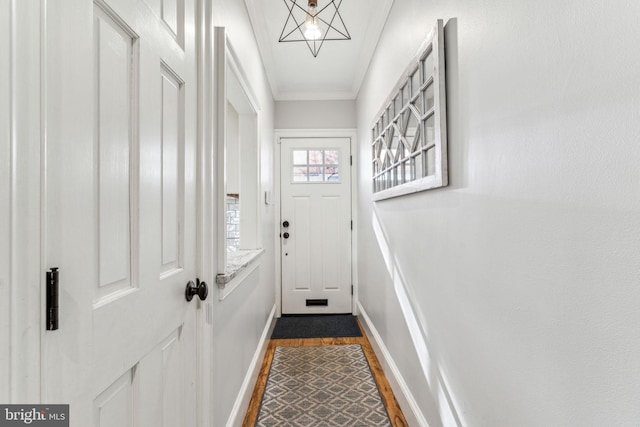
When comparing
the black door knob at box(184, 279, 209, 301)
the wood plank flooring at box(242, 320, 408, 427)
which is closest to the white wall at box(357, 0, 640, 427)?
the wood plank flooring at box(242, 320, 408, 427)

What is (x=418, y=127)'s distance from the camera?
1450 mm

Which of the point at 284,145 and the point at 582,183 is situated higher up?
the point at 284,145

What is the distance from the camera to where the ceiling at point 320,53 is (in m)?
2.20

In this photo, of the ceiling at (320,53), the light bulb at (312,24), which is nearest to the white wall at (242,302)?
the ceiling at (320,53)

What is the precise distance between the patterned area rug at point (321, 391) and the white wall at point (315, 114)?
2256 mm

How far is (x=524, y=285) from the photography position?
2.61 feet

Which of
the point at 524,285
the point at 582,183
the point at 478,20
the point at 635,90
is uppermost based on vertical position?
the point at 478,20

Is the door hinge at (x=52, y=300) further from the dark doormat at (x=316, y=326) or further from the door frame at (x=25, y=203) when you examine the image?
the dark doormat at (x=316, y=326)

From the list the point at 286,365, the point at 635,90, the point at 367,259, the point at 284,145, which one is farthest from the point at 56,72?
the point at 284,145

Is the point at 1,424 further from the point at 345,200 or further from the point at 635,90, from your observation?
the point at 345,200

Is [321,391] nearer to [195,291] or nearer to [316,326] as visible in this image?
[316,326]

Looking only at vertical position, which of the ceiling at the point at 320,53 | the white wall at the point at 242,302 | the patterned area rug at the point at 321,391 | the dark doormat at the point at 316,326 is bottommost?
the patterned area rug at the point at 321,391

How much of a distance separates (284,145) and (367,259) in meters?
1.56

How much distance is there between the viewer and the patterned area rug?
1846mm
